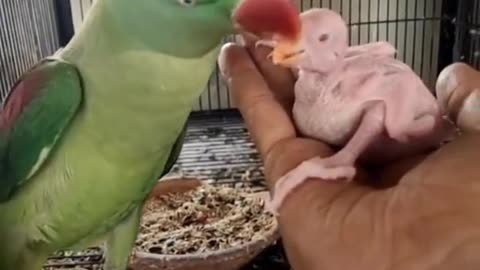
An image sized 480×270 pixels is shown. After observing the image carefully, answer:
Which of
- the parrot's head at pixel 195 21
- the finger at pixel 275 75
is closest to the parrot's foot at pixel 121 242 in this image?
the parrot's head at pixel 195 21

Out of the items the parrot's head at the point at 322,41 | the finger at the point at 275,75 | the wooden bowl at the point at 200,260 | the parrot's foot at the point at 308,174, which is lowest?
the wooden bowl at the point at 200,260

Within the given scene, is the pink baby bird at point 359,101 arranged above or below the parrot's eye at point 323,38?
below

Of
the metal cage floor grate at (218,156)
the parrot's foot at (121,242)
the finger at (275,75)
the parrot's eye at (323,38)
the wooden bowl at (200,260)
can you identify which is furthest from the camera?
the metal cage floor grate at (218,156)

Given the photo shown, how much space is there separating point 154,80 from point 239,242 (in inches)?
19.3

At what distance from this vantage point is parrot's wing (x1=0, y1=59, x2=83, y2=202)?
1.47 feet

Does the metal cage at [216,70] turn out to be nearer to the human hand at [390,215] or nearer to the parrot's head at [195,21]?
the human hand at [390,215]

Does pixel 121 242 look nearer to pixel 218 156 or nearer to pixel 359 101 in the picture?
pixel 359 101

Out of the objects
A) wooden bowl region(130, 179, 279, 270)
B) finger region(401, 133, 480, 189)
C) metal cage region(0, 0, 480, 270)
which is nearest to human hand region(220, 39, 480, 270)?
finger region(401, 133, 480, 189)

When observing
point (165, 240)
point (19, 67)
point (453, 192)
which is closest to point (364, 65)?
point (453, 192)

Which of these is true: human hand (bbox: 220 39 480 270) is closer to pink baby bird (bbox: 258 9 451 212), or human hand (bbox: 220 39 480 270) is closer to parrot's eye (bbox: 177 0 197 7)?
pink baby bird (bbox: 258 9 451 212)

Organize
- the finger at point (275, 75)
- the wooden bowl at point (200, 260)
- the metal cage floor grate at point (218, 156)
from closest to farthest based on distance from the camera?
the finger at point (275, 75) < the wooden bowl at point (200, 260) < the metal cage floor grate at point (218, 156)

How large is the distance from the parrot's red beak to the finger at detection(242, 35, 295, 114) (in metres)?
0.31

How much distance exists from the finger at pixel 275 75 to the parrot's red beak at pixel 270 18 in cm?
31

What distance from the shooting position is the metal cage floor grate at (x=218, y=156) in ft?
3.96
